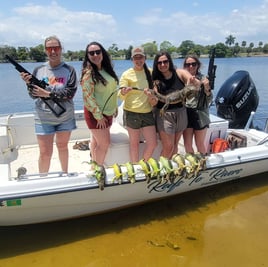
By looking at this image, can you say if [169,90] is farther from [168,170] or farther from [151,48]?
[168,170]

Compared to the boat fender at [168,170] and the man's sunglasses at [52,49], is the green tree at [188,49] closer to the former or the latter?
the boat fender at [168,170]

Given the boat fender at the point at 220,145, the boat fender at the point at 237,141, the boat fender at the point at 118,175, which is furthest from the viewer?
the boat fender at the point at 237,141

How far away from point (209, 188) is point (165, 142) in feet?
4.25

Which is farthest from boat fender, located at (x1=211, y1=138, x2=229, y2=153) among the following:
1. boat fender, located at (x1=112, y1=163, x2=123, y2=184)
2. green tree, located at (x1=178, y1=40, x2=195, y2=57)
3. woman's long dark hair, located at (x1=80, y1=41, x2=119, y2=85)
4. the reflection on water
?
woman's long dark hair, located at (x1=80, y1=41, x2=119, y2=85)

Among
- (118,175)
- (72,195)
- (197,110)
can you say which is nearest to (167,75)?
(197,110)

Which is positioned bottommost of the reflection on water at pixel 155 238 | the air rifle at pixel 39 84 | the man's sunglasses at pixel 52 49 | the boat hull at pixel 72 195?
the reflection on water at pixel 155 238

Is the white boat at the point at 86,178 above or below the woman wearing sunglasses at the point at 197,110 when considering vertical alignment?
below

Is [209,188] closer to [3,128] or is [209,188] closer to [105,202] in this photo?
[105,202]

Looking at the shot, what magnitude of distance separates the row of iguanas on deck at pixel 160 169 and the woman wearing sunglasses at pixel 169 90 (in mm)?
292

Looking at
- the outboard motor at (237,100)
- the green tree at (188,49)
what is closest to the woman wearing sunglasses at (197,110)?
the green tree at (188,49)

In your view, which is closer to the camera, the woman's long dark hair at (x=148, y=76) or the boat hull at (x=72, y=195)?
the boat hull at (x=72, y=195)

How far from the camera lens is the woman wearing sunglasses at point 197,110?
3.59 m

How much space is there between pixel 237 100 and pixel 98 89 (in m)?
3.15

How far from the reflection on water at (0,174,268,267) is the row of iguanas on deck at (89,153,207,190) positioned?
1.98 ft
